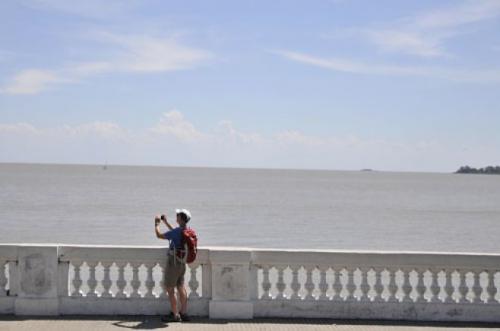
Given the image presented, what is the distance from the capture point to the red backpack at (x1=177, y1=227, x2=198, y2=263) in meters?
9.23

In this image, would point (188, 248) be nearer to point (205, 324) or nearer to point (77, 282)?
point (205, 324)

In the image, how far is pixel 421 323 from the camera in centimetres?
930

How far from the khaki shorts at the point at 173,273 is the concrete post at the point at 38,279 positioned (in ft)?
5.00

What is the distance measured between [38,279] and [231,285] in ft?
8.40

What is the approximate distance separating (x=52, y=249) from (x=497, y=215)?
6565 centimetres

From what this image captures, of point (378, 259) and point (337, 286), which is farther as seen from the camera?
point (337, 286)

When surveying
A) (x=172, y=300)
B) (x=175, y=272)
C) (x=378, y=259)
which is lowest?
(x=172, y=300)

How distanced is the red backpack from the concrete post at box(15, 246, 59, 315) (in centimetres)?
172

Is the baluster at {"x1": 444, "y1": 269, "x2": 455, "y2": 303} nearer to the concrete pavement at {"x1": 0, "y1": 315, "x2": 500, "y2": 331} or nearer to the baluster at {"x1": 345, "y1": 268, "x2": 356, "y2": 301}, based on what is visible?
the concrete pavement at {"x1": 0, "y1": 315, "x2": 500, "y2": 331}

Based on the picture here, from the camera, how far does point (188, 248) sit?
30.4 ft

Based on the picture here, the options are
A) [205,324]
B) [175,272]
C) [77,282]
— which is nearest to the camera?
[205,324]

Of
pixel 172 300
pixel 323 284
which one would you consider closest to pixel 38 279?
pixel 172 300

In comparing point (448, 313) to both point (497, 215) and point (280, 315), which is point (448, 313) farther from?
point (497, 215)

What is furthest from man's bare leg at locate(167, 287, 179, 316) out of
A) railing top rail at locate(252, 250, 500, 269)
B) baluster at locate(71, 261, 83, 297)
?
baluster at locate(71, 261, 83, 297)
